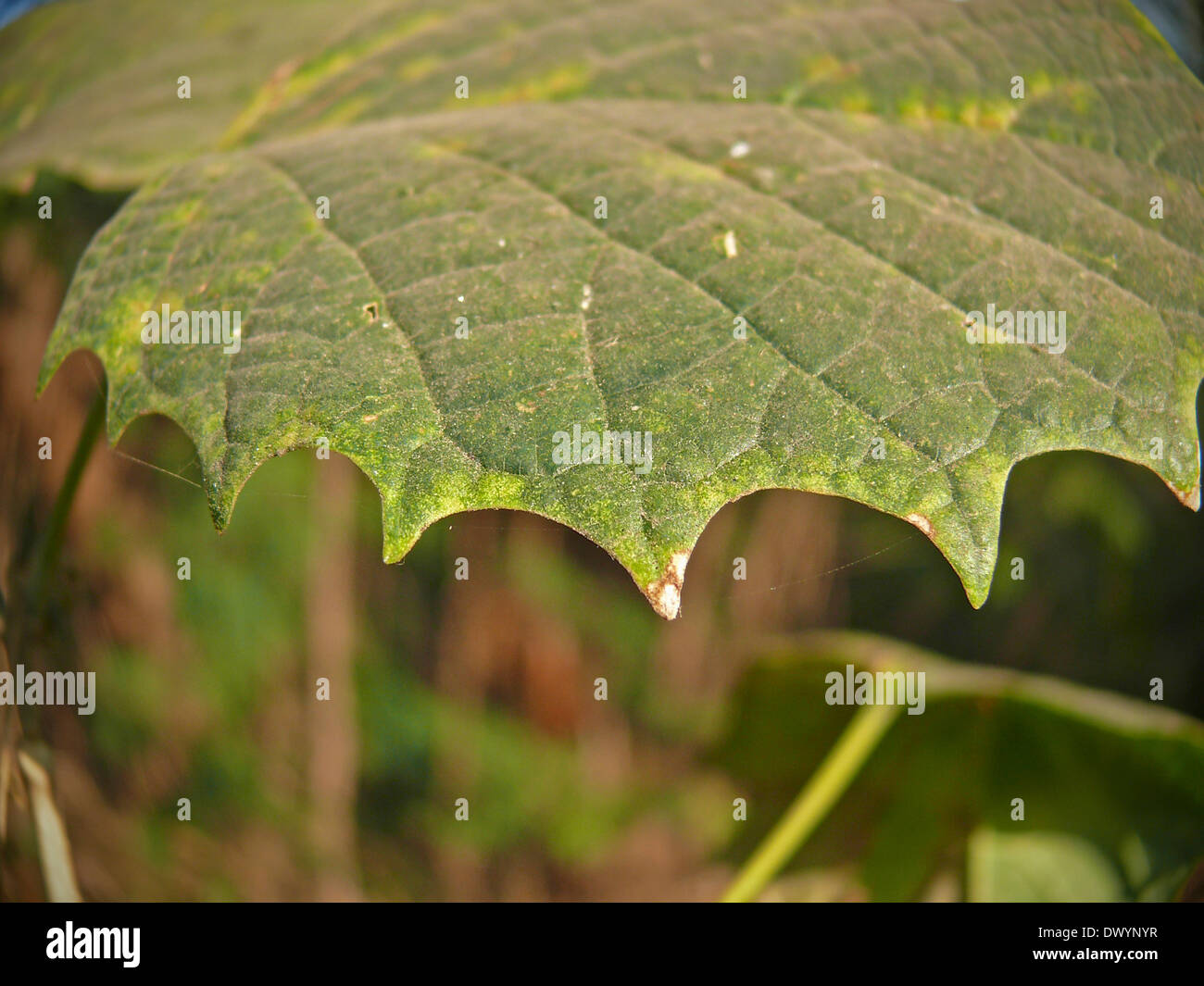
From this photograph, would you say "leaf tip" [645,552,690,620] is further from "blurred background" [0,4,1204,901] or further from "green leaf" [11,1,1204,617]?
"blurred background" [0,4,1204,901]

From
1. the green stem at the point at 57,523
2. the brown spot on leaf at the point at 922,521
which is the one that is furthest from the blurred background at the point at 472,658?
the brown spot on leaf at the point at 922,521

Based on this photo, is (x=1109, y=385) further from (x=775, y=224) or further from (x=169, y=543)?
(x=169, y=543)

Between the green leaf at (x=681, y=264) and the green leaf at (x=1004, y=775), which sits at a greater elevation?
the green leaf at (x=681, y=264)

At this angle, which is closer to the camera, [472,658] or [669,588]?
[669,588]

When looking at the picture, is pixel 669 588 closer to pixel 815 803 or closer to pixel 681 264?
pixel 681 264

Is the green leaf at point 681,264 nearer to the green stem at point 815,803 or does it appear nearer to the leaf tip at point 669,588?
the leaf tip at point 669,588

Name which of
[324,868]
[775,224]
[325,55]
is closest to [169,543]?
[324,868]

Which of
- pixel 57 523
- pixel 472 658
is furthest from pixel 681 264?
pixel 472 658
